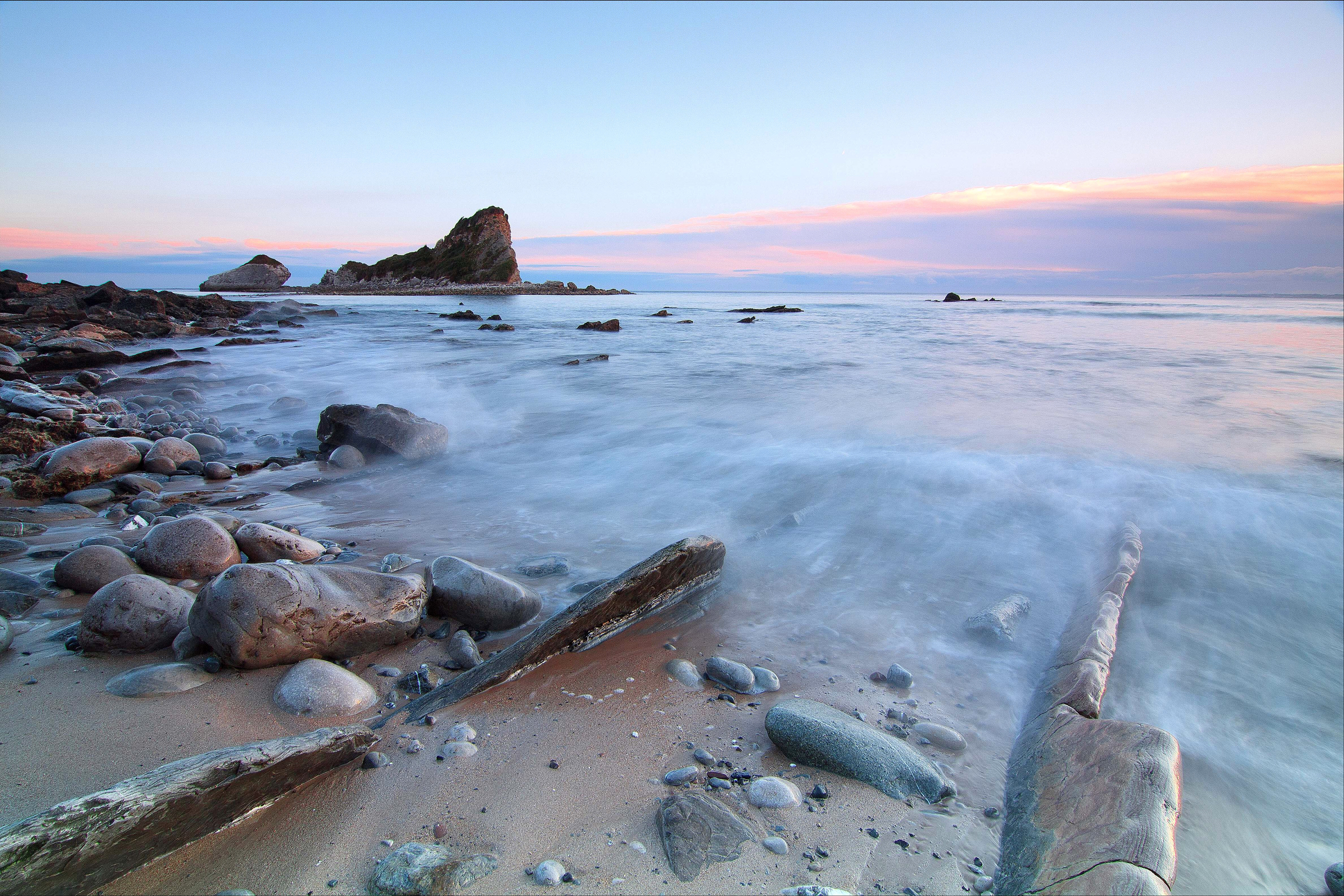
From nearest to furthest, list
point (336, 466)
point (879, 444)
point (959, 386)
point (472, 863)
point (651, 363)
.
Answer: point (472, 863), point (336, 466), point (879, 444), point (959, 386), point (651, 363)

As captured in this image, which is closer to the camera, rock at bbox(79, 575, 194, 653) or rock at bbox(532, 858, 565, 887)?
rock at bbox(532, 858, 565, 887)

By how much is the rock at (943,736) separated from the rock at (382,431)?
4.44m

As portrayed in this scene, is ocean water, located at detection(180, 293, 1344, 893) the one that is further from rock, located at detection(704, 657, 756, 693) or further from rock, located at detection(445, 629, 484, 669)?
rock, located at detection(445, 629, 484, 669)

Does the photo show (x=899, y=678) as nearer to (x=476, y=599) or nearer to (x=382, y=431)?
(x=476, y=599)

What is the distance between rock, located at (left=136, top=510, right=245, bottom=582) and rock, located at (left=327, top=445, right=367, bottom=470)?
2196 millimetres

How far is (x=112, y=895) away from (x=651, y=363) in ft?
37.8

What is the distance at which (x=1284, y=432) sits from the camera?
634cm

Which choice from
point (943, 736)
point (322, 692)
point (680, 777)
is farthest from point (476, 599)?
point (943, 736)

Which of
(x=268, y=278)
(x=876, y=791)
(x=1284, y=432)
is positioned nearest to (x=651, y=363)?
(x=1284, y=432)

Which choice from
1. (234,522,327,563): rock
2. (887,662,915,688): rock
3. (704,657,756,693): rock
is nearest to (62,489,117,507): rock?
(234,522,327,563): rock

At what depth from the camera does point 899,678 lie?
2.38 m

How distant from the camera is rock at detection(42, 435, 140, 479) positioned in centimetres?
402

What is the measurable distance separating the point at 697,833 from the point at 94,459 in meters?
4.78

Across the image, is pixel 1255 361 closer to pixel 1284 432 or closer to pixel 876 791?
pixel 1284 432
